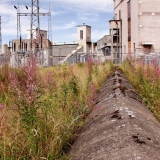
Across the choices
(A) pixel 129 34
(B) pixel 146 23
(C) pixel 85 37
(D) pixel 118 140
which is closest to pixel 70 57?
(A) pixel 129 34

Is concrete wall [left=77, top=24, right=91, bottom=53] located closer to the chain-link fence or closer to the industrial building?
the industrial building

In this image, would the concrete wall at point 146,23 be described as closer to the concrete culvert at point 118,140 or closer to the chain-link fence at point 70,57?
the chain-link fence at point 70,57

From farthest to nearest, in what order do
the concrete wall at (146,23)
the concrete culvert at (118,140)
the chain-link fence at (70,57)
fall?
1. the concrete wall at (146,23)
2. the chain-link fence at (70,57)
3. the concrete culvert at (118,140)

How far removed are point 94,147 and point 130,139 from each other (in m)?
0.34

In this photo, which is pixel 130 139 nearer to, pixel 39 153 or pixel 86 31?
pixel 39 153

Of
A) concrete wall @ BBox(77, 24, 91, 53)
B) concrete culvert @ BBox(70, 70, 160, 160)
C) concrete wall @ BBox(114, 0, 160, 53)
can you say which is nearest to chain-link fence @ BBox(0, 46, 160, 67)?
concrete culvert @ BBox(70, 70, 160, 160)

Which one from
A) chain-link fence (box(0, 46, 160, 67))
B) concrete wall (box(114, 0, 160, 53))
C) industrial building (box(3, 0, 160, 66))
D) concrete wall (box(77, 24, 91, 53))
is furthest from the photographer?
concrete wall (box(77, 24, 91, 53))

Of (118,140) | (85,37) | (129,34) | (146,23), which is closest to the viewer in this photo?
(118,140)

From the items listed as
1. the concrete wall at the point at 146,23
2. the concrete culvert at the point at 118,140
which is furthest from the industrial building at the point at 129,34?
the concrete culvert at the point at 118,140

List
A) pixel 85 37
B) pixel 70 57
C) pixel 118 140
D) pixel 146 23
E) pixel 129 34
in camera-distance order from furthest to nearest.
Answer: pixel 85 37, pixel 129 34, pixel 70 57, pixel 146 23, pixel 118 140

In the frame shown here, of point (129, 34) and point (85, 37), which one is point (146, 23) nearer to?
point (129, 34)

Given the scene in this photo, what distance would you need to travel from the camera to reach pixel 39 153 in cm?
251

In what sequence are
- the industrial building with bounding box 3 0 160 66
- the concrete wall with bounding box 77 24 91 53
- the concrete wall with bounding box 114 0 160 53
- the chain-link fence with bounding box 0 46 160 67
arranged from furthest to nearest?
the concrete wall with bounding box 77 24 91 53 → the concrete wall with bounding box 114 0 160 53 → the industrial building with bounding box 3 0 160 66 → the chain-link fence with bounding box 0 46 160 67

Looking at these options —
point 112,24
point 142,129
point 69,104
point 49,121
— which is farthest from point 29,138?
point 112,24
